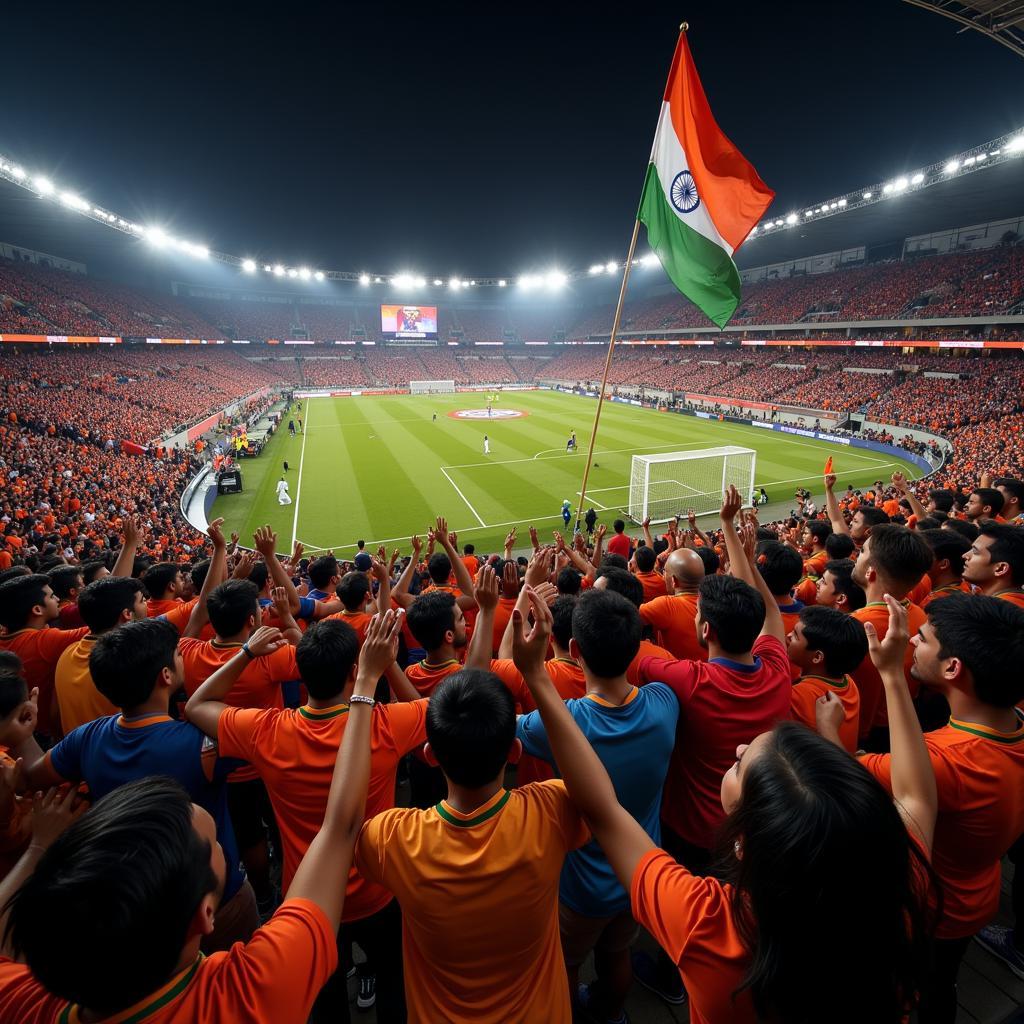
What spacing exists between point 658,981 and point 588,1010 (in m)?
0.48

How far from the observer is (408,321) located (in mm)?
81938

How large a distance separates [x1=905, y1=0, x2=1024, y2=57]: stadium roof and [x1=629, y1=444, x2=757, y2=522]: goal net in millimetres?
14573

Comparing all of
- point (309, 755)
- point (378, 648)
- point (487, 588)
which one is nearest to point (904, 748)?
point (487, 588)

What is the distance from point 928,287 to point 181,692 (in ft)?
185

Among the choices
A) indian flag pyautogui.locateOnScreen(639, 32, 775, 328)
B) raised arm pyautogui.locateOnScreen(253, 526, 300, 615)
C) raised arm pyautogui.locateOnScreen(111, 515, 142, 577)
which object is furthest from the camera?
indian flag pyautogui.locateOnScreen(639, 32, 775, 328)

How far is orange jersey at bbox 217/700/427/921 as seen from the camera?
2.58 m

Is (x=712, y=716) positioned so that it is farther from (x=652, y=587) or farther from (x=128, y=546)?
(x=128, y=546)

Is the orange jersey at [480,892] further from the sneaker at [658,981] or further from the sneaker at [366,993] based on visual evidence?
the sneaker at [366,993]

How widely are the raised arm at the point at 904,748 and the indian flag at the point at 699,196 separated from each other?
6.90 metres

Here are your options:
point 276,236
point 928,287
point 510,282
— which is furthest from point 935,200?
point 510,282

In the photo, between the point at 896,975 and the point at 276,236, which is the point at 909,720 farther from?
the point at 276,236

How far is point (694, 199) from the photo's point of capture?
27.4ft

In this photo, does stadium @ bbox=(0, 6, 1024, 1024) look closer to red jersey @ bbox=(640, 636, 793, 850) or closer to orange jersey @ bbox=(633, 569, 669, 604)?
red jersey @ bbox=(640, 636, 793, 850)

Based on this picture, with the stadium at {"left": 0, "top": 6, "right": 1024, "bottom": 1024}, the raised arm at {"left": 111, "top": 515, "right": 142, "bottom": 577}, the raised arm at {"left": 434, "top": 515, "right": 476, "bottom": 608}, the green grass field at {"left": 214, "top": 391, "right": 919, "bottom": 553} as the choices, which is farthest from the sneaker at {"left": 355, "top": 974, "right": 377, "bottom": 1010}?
the green grass field at {"left": 214, "top": 391, "right": 919, "bottom": 553}
